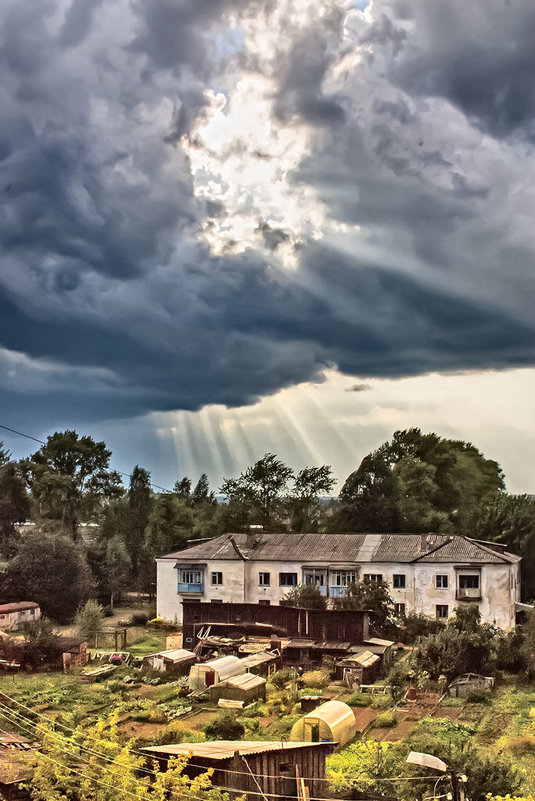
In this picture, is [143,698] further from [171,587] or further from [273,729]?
[171,587]

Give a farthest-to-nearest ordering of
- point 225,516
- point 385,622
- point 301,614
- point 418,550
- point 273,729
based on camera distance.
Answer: point 225,516 < point 418,550 < point 385,622 < point 301,614 < point 273,729

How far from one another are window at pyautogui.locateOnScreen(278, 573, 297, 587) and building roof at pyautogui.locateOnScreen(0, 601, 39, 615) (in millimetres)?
13951

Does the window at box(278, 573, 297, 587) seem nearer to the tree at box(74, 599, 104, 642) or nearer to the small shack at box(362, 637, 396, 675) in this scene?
the small shack at box(362, 637, 396, 675)

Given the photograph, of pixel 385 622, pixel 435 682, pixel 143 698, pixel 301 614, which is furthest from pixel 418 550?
pixel 143 698

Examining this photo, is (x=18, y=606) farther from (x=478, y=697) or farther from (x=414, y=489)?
(x=414, y=489)

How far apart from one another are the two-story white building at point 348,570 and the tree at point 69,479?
20153 millimetres

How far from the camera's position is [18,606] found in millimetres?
39938

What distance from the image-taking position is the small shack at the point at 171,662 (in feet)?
97.4

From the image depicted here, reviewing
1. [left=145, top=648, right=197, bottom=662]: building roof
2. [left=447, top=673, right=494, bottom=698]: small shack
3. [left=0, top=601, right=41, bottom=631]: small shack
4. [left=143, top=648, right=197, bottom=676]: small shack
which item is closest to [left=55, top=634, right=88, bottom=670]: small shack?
[left=143, top=648, right=197, bottom=676]: small shack

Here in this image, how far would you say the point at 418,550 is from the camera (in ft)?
135

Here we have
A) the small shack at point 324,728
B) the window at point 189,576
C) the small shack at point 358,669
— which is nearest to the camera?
the small shack at point 324,728

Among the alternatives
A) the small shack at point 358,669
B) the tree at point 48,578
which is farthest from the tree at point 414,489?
the small shack at point 358,669

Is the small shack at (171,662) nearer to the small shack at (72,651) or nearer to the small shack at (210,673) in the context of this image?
the small shack at (210,673)

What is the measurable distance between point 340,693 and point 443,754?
12.3 meters
